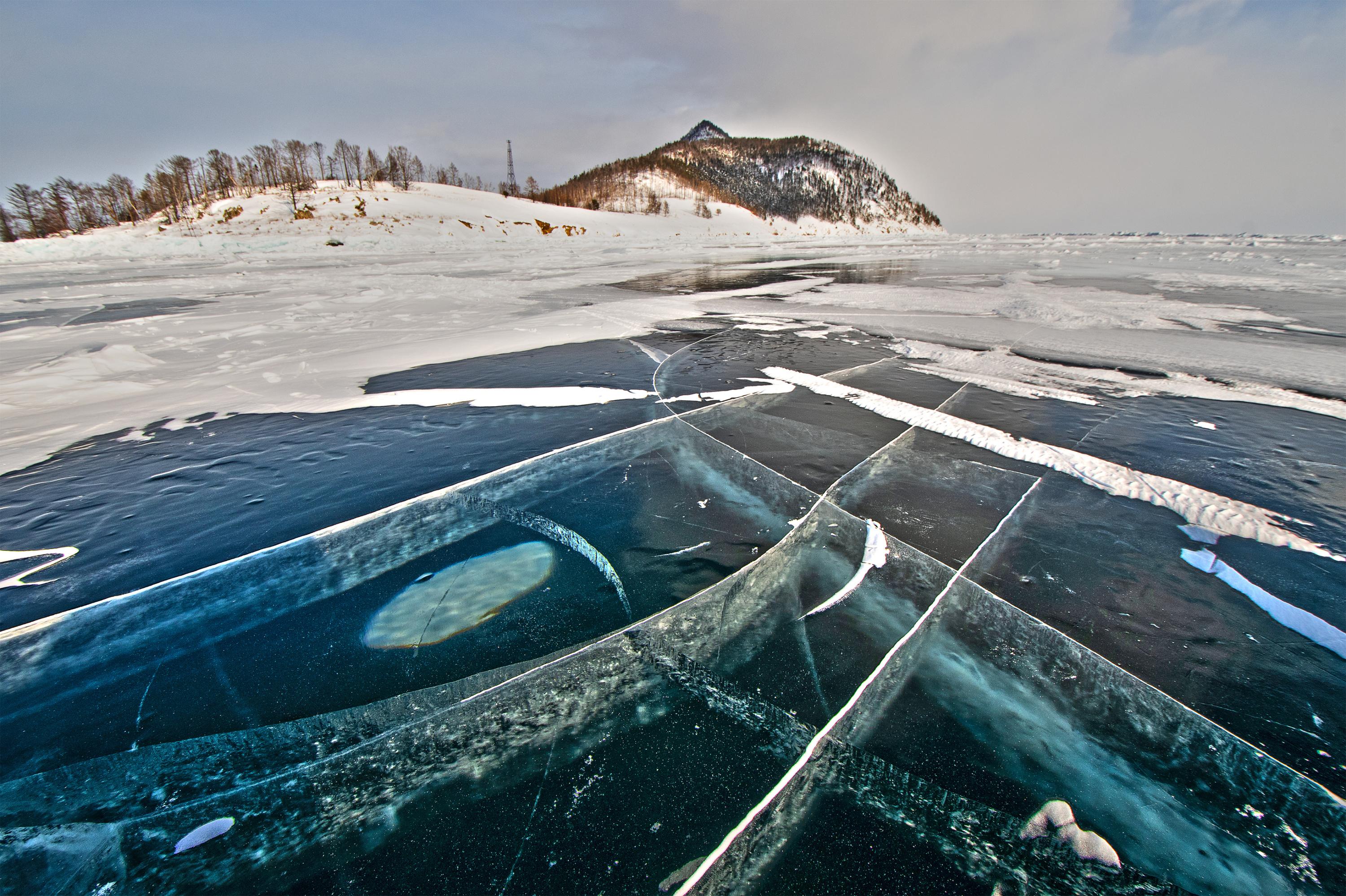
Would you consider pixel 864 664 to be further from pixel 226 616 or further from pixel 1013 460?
pixel 226 616

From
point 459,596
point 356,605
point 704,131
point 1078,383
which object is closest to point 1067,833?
point 459,596

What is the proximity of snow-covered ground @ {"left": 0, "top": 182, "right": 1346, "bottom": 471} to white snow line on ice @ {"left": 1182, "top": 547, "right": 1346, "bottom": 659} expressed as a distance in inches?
77.6

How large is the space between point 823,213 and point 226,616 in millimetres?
94014

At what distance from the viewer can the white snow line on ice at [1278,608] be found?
142 centimetres

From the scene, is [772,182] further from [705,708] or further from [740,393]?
[705,708]

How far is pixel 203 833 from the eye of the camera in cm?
98

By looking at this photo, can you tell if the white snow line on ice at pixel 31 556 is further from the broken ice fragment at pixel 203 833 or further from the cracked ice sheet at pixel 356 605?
the broken ice fragment at pixel 203 833

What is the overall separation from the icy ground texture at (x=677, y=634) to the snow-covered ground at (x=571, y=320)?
108 millimetres

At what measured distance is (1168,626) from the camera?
145 cm

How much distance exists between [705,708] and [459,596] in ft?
2.92

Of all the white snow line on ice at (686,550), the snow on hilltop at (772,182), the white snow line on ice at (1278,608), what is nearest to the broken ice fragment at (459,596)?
the white snow line on ice at (686,550)

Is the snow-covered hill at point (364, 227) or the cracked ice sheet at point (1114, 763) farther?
the snow-covered hill at point (364, 227)

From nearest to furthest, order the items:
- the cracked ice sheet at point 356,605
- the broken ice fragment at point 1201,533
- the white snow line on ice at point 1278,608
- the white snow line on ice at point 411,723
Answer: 1. the white snow line on ice at point 411,723
2. the cracked ice sheet at point 356,605
3. the white snow line on ice at point 1278,608
4. the broken ice fragment at point 1201,533

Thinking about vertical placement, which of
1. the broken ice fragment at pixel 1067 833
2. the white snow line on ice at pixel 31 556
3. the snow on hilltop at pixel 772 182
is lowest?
the broken ice fragment at pixel 1067 833
